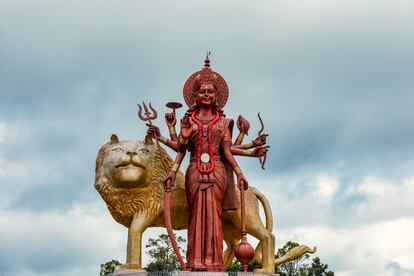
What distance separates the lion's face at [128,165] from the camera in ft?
33.2

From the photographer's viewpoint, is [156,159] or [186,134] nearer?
[186,134]

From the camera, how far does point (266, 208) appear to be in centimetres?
1102

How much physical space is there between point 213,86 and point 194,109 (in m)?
0.46

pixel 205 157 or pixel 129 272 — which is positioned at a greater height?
pixel 205 157

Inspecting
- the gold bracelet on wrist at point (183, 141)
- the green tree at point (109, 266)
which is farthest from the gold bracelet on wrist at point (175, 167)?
the green tree at point (109, 266)

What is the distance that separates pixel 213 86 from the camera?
33.4 feet

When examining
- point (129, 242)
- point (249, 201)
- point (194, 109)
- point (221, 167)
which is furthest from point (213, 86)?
point (129, 242)

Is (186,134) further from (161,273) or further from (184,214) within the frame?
(161,273)

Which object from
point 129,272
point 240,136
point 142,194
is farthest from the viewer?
point 240,136

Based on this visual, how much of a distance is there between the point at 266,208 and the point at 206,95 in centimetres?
232

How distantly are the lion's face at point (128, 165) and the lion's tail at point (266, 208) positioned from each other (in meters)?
1.93

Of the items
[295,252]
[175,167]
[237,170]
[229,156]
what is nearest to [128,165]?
[175,167]

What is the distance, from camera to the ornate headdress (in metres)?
10.2

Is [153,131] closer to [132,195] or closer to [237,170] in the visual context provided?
[132,195]
